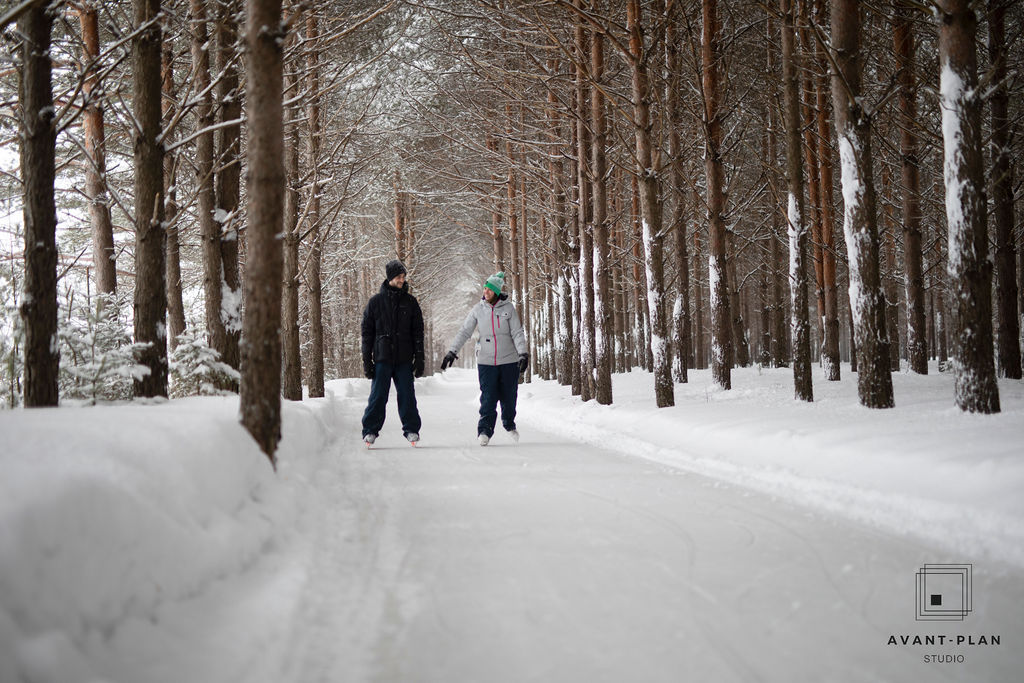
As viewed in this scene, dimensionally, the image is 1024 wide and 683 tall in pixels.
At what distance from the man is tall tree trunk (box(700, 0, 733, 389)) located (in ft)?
22.5

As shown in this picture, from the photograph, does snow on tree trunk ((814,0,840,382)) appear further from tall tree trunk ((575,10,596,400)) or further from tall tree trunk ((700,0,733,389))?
tall tree trunk ((575,10,596,400))

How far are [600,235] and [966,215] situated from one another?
677 cm

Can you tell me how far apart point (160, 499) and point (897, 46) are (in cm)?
1536

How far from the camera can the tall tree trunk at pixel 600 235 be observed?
12.1 meters

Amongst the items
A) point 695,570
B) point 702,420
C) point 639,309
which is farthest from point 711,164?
point 639,309

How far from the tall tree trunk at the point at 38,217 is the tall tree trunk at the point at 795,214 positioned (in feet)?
31.9

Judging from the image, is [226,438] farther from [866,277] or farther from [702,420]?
[866,277]

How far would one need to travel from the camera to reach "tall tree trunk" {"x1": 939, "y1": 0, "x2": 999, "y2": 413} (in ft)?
20.0

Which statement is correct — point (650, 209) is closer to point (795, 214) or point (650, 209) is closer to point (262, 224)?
point (795, 214)

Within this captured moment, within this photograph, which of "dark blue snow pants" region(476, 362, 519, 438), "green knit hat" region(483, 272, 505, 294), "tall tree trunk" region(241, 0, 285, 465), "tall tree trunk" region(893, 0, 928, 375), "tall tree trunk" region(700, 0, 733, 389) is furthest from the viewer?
"tall tree trunk" region(893, 0, 928, 375)

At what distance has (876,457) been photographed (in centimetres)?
471

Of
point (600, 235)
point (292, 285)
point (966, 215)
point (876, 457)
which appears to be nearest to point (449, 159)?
point (600, 235)

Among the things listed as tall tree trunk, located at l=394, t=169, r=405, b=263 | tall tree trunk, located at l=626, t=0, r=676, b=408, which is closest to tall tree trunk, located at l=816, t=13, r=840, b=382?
tall tree trunk, located at l=626, t=0, r=676, b=408

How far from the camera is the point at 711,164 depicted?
1192 centimetres
